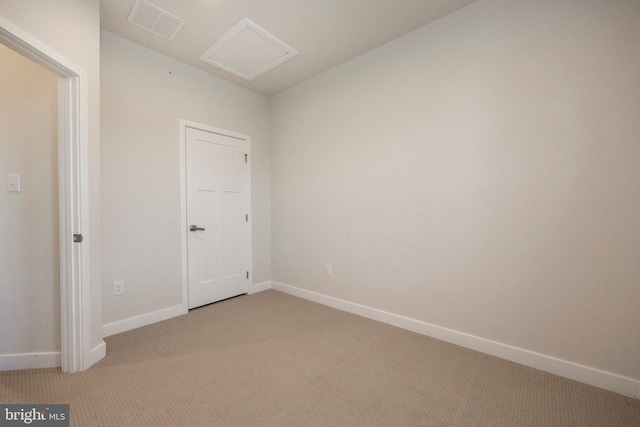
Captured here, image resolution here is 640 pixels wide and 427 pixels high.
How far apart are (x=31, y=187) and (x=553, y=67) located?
3.66 meters

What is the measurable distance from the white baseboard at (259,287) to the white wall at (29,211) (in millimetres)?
1913

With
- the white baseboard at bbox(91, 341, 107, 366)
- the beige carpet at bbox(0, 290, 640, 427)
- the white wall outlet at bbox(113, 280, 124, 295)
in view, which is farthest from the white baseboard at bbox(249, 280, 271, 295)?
the white baseboard at bbox(91, 341, 107, 366)

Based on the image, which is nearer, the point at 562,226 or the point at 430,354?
the point at 562,226

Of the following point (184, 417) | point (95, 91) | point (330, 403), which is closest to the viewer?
point (184, 417)

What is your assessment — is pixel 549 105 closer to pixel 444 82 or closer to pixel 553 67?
pixel 553 67

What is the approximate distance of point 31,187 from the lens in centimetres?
183

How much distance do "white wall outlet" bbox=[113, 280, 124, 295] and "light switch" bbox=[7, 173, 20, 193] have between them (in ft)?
3.35

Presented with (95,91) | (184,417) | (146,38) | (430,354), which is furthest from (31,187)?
(430,354)

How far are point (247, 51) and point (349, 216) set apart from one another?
197cm

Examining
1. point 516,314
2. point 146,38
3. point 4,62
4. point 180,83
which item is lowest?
point 516,314

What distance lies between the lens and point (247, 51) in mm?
2627

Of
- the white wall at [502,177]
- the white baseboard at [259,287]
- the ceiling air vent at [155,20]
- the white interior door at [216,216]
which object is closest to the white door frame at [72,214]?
the ceiling air vent at [155,20]

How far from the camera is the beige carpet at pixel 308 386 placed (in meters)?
1.41

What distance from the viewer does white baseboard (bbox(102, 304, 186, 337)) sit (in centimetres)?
235
